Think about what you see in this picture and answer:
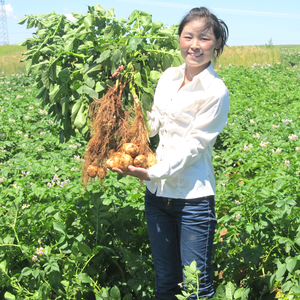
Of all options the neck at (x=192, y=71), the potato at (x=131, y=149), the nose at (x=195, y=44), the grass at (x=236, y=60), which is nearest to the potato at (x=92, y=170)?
the potato at (x=131, y=149)

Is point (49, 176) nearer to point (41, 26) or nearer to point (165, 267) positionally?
point (41, 26)

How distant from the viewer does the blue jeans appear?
1.79 meters

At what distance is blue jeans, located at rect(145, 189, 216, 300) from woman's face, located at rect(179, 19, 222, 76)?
2.22 feet

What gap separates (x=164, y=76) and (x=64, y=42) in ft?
2.21

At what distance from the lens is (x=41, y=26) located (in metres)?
2.30

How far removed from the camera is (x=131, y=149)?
5.75ft

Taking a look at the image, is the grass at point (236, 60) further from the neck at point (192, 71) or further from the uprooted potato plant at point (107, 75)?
the neck at point (192, 71)

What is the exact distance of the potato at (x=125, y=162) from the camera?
5.57 ft

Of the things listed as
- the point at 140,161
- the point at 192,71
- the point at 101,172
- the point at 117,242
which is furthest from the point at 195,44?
the point at 117,242

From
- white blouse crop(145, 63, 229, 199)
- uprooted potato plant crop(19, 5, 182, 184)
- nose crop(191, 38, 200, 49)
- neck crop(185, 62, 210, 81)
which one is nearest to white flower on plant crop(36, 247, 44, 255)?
uprooted potato plant crop(19, 5, 182, 184)

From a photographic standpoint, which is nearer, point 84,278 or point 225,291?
point 225,291

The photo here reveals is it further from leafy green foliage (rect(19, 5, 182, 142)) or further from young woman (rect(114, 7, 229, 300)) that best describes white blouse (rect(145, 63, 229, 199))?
leafy green foliage (rect(19, 5, 182, 142))

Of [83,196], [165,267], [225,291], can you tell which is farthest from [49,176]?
[225,291]

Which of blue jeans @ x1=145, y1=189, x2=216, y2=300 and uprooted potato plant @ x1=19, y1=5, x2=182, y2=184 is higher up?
uprooted potato plant @ x1=19, y1=5, x2=182, y2=184
